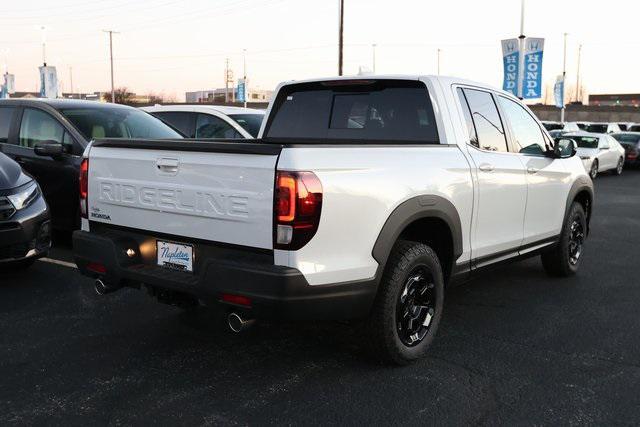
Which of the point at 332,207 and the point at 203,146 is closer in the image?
the point at 332,207

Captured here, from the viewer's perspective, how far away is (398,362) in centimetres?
390

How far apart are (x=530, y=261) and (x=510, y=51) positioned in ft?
64.7

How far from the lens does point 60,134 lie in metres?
7.15

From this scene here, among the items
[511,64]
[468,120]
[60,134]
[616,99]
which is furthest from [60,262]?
[616,99]

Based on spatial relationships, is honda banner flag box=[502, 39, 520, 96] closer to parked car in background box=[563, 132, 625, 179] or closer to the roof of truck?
parked car in background box=[563, 132, 625, 179]

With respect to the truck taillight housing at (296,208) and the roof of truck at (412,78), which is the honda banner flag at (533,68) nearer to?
the roof of truck at (412,78)

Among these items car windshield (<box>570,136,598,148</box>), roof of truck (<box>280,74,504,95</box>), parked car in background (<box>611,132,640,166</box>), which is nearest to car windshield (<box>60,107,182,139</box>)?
roof of truck (<box>280,74,504,95</box>)

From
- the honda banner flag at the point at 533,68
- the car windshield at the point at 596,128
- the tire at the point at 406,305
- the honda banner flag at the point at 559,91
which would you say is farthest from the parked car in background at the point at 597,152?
the honda banner flag at the point at 559,91

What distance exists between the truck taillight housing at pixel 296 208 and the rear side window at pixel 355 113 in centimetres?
150

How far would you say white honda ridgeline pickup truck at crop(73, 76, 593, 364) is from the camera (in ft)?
10.6

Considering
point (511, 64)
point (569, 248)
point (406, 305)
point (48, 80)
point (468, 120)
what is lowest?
point (569, 248)

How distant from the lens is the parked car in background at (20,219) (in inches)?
217

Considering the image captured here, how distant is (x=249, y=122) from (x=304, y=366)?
267 inches

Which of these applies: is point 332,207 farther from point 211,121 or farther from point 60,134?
point 211,121
